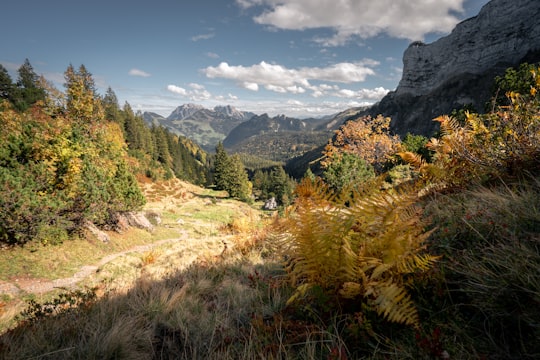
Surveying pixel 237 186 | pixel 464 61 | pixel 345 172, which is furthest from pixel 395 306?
pixel 464 61

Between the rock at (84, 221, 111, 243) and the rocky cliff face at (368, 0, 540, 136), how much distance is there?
7207cm

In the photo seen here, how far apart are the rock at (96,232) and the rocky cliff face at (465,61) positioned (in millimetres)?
72071

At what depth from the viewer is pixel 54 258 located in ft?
40.2

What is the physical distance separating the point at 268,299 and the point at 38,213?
14085mm

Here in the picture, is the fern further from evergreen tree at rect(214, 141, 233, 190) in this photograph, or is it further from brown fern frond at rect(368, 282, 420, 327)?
evergreen tree at rect(214, 141, 233, 190)

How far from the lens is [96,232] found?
616 inches

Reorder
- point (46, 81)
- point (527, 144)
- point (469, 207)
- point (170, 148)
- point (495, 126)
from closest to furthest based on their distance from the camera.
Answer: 1. point (469, 207)
2. point (527, 144)
3. point (495, 126)
4. point (46, 81)
5. point (170, 148)

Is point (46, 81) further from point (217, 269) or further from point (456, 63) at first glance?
point (456, 63)

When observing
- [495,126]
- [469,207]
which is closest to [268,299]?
[469,207]

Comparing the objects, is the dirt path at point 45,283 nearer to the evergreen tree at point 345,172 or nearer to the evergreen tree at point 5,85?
the evergreen tree at point 345,172

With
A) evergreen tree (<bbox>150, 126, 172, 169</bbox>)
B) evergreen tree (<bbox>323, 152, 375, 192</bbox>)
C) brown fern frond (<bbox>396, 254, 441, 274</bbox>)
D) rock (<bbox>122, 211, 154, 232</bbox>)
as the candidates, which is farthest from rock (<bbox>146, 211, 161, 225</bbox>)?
evergreen tree (<bbox>150, 126, 172, 169</bbox>)

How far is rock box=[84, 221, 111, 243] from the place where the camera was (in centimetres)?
1539

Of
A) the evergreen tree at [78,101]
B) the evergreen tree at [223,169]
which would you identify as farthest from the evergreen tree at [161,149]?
the evergreen tree at [78,101]

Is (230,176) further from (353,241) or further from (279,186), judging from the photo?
(353,241)
